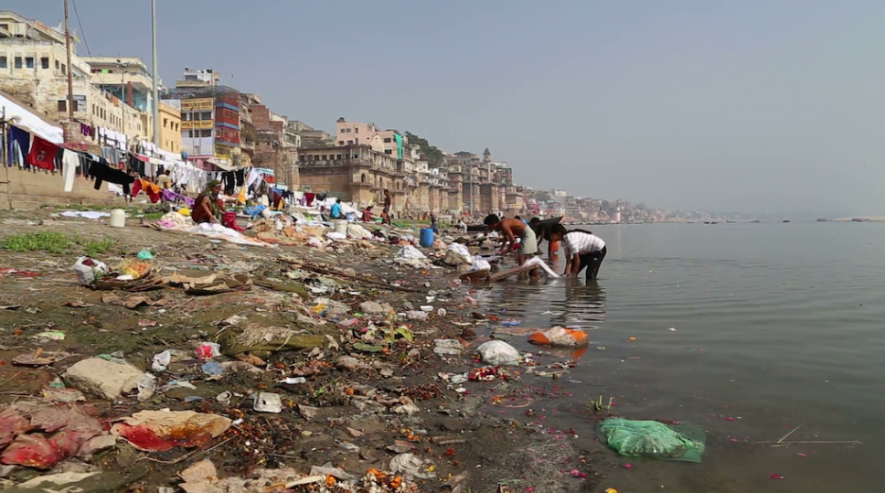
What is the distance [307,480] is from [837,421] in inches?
146

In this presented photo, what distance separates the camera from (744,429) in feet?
12.5

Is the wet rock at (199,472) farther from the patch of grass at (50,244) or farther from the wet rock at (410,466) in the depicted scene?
the patch of grass at (50,244)

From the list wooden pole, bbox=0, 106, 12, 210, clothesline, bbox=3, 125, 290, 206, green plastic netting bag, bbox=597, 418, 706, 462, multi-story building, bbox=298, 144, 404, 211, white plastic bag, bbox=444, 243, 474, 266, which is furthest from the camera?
multi-story building, bbox=298, 144, 404, 211

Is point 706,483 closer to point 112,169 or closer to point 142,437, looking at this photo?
point 142,437

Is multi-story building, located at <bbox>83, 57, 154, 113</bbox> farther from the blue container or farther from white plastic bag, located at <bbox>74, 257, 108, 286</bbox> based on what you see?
white plastic bag, located at <bbox>74, 257, 108, 286</bbox>

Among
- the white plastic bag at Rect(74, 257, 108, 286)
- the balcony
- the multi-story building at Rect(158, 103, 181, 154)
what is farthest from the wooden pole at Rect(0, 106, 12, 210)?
the balcony

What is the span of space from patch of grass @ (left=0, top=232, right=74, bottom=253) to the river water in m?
6.98

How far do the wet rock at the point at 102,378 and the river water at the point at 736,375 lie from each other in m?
2.99

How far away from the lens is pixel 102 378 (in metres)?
3.75

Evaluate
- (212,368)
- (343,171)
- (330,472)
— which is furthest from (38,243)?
(343,171)

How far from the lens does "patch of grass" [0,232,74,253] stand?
8.09 m

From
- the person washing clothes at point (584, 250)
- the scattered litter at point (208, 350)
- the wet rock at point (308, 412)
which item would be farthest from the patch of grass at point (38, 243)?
the person washing clothes at point (584, 250)

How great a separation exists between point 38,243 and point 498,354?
7395mm

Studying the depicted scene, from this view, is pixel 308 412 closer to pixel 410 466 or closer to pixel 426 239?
pixel 410 466
